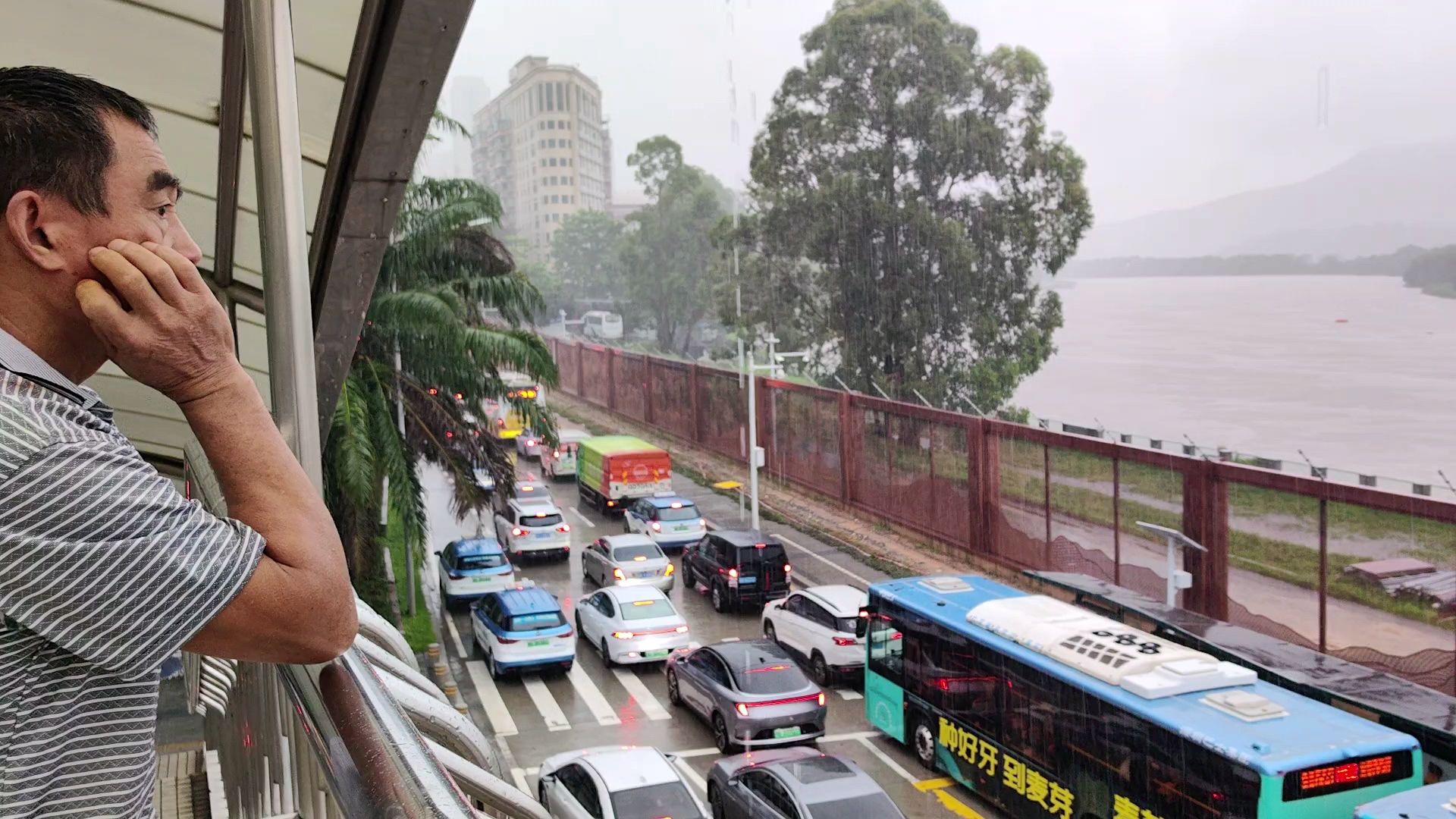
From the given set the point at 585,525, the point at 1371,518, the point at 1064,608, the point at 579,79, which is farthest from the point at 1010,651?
the point at 579,79

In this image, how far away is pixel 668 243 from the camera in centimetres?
3466

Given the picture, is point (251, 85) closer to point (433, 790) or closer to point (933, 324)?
point (433, 790)

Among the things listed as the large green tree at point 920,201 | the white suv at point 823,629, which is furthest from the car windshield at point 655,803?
the large green tree at point 920,201

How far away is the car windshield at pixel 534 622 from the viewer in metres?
11.7

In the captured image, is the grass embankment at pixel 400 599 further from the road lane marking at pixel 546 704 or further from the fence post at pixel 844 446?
the fence post at pixel 844 446

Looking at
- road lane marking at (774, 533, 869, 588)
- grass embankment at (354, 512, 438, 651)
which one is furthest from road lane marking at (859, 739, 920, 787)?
road lane marking at (774, 533, 869, 588)

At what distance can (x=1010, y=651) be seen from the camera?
319 inches

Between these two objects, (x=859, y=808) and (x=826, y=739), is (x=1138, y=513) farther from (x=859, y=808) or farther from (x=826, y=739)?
(x=859, y=808)

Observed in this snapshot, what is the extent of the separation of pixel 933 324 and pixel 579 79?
79.8 feet

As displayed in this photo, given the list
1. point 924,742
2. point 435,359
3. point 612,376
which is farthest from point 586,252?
point 924,742

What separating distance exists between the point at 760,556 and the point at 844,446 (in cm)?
586

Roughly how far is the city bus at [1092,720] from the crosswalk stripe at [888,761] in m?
0.16

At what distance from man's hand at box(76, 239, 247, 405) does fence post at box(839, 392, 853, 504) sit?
1876 cm

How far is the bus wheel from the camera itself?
915 cm
